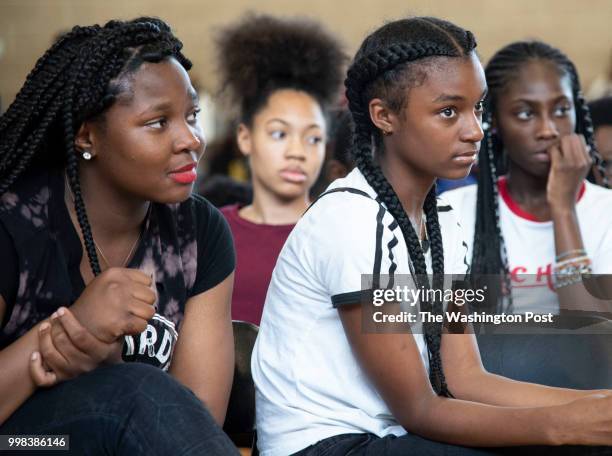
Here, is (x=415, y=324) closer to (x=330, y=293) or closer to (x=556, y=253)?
(x=330, y=293)

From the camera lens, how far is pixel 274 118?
318 cm

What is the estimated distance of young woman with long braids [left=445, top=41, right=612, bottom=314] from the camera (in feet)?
8.45

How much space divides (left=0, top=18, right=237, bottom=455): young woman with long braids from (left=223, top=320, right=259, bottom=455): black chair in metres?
0.10

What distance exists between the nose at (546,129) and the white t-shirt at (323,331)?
3.06ft

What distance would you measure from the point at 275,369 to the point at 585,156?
124 centimetres

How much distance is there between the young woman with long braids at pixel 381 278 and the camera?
172 cm

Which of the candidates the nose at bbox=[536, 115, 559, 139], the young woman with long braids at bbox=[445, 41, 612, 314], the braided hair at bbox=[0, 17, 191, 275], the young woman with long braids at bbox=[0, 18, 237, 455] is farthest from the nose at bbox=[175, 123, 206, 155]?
the nose at bbox=[536, 115, 559, 139]

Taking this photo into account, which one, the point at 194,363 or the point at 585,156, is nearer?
the point at 194,363

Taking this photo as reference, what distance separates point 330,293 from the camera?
180cm

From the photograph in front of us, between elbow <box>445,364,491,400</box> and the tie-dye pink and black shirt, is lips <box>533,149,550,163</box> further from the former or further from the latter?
the tie-dye pink and black shirt

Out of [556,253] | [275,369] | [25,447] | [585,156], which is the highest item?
[585,156]

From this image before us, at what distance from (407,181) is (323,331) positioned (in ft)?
1.17

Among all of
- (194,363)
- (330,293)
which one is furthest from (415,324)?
(194,363)

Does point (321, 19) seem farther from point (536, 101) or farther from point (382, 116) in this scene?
point (382, 116)
